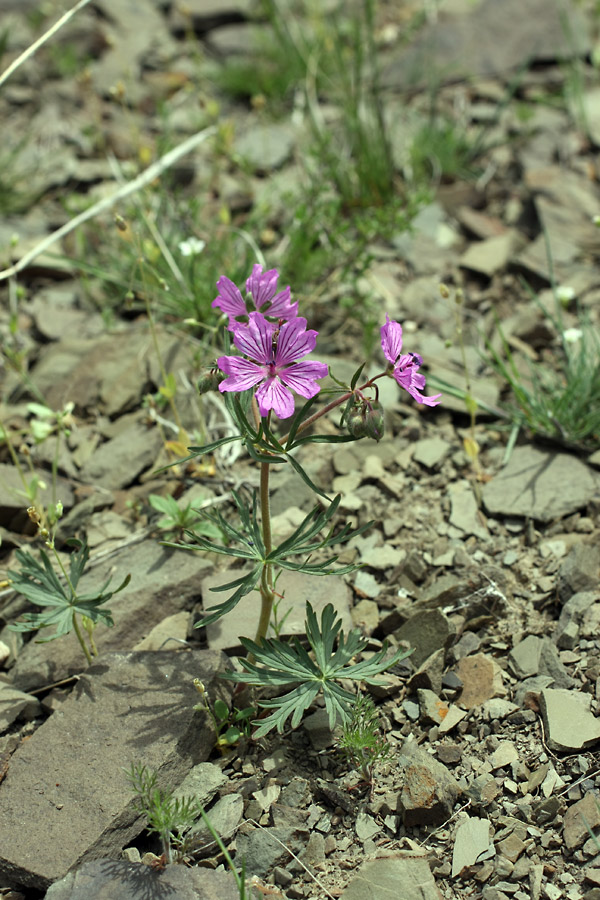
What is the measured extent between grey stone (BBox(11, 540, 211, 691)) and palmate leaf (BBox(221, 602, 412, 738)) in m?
0.64

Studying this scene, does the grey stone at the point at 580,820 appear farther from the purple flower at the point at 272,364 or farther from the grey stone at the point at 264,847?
the purple flower at the point at 272,364

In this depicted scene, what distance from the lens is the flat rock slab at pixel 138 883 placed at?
7.70ft

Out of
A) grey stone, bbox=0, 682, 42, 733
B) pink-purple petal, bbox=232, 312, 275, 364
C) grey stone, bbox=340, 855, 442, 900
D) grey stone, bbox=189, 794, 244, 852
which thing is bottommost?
grey stone, bbox=340, 855, 442, 900

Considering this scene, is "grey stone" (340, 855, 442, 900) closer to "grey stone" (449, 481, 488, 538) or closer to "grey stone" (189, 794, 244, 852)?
"grey stone" (189, 794, 244, 852)

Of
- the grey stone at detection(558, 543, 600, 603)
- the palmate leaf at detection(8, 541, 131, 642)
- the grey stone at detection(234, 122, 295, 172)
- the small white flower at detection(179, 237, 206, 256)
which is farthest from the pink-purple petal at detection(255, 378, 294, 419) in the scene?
the grey stone at detection(234, 122, 295, 172)

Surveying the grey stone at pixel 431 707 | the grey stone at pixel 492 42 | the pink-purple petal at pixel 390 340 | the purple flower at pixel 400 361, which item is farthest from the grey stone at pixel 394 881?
the grey stone at pixel 492 42

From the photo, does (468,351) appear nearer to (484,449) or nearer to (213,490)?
(484,449)

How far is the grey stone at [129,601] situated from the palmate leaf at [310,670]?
638mm

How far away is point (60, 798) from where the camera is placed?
259 cm

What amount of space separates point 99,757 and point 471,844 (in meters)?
1.18

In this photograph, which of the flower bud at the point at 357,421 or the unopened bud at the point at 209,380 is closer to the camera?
the flower bud at the point at 357,421

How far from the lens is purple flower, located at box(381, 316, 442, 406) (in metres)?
2.33

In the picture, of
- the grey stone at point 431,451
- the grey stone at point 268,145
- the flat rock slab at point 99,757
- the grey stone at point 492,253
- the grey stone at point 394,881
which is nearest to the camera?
the grey stone at point 394,881

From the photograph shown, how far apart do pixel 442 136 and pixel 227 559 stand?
3.41 m
